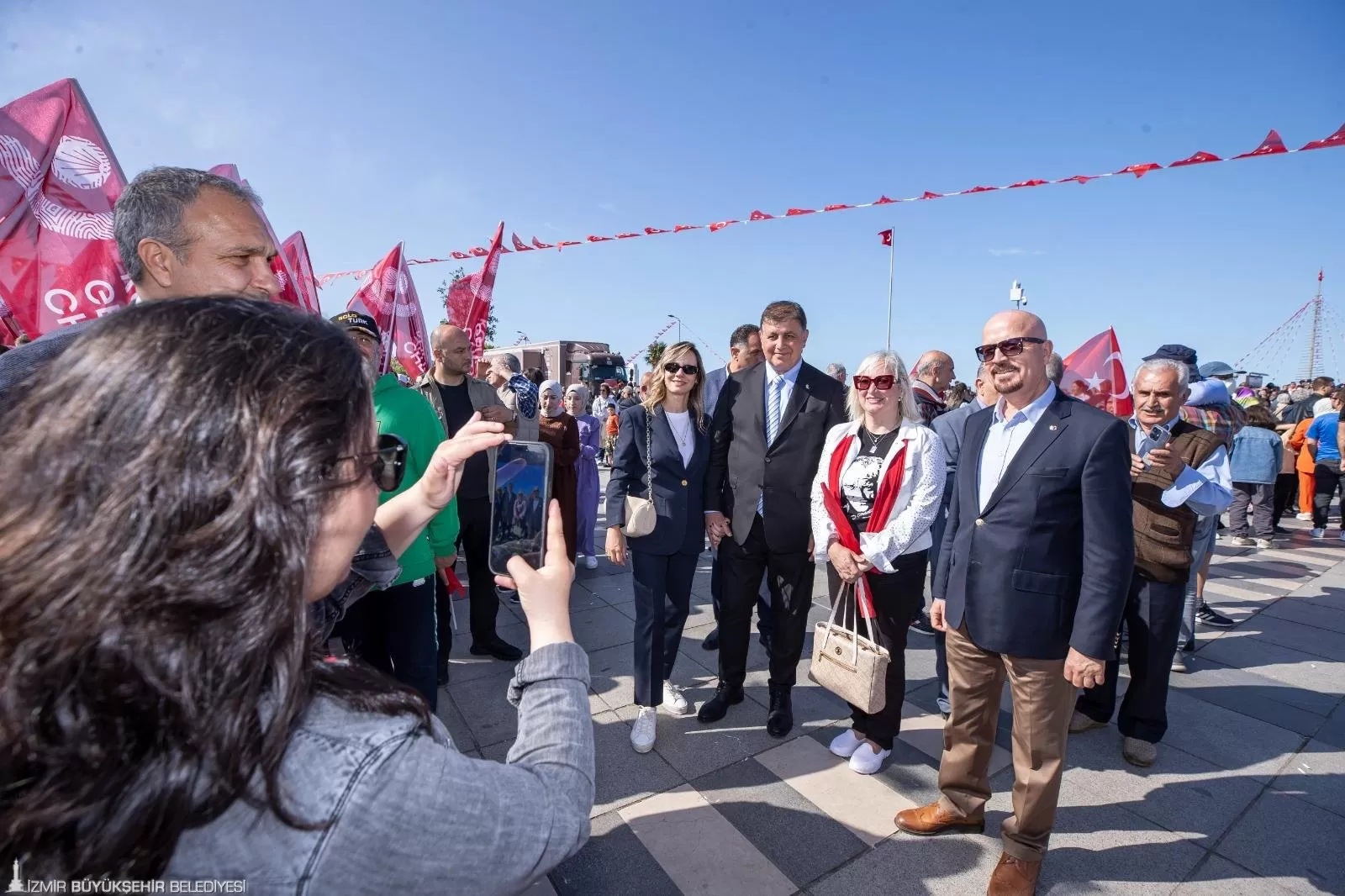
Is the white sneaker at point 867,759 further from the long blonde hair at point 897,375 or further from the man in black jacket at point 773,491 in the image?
the long blonde hair at point 897,375

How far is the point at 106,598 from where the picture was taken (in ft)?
1.94

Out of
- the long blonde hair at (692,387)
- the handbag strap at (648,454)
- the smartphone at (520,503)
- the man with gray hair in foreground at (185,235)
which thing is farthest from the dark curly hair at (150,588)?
the long blonde hair at (692,387)

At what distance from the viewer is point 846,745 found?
3.05 m

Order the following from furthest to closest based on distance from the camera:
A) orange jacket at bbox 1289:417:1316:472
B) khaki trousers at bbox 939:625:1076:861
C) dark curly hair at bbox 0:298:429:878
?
orange jacket at bbox 1289:417:1316:472
khaki trousers at bbox 939:625:1076:861
dark curly hair at bbox 0:298:429:878

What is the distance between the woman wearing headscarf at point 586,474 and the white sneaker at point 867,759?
3.90 m

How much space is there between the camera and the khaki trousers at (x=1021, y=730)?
2.20 m

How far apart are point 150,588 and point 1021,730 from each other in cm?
263

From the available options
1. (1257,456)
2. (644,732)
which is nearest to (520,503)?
(644,732)

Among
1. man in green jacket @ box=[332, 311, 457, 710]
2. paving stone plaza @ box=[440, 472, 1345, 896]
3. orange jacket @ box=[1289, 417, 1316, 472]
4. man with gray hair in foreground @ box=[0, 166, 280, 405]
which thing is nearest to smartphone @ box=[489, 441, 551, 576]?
man with gray hair in foreground @ box=[0, 166, 280, 405]

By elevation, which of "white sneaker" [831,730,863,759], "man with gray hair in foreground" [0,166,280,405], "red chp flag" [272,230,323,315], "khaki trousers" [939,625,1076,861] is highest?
"red chp flag" [272,230,323,315]

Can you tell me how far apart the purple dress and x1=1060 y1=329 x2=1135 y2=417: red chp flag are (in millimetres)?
4837

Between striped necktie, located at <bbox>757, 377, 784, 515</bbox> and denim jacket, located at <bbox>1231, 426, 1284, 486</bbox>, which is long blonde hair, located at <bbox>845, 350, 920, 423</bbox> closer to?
striped necktie, located at <bbox>757, 377, 784, 515</bbox>

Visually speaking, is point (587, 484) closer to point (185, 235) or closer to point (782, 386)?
point (782, 386)

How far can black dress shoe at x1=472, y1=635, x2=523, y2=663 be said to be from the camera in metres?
4.11
